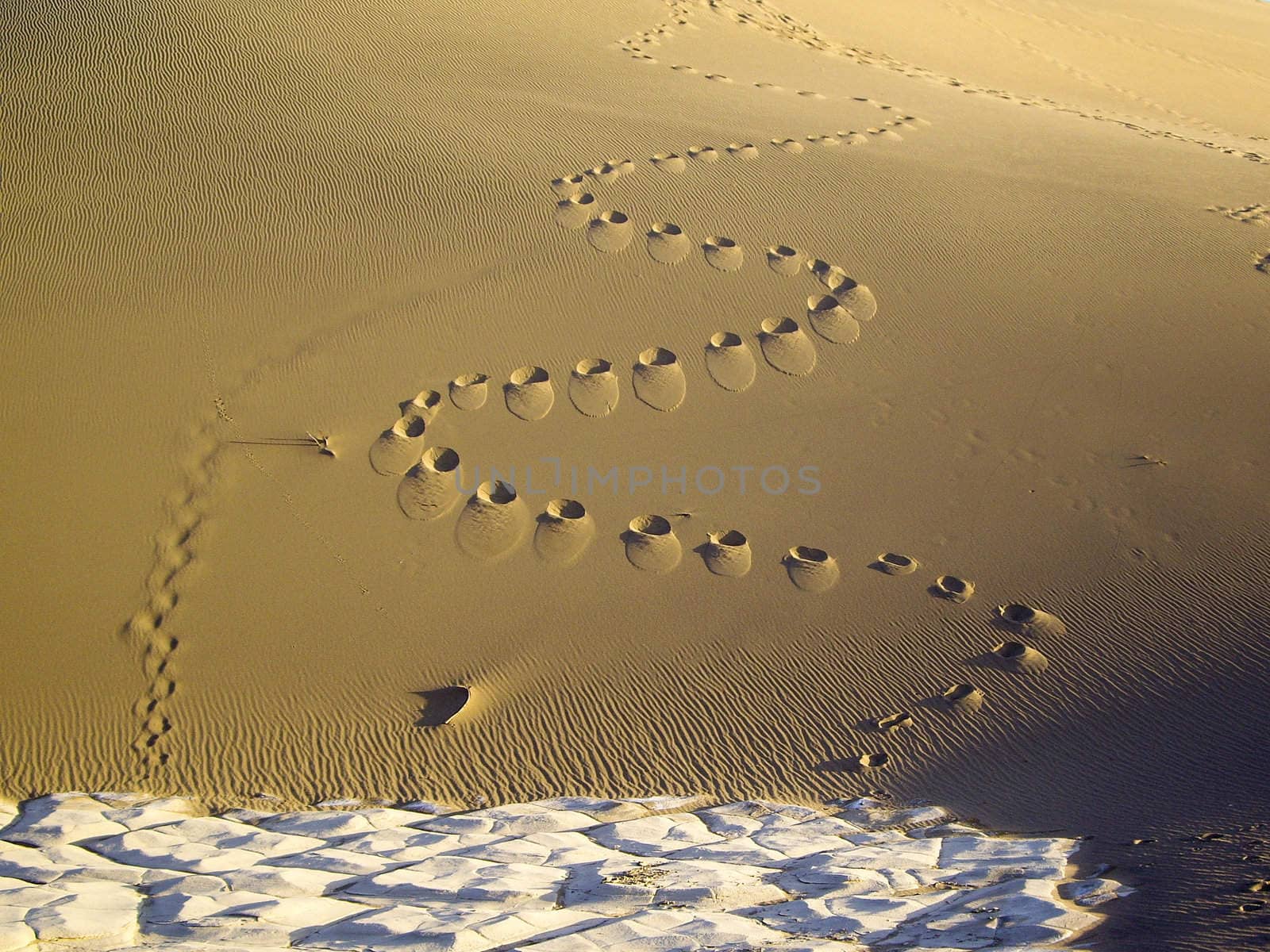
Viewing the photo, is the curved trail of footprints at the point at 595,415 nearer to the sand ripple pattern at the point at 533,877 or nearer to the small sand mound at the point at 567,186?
the small sand mound at the point at 567,186

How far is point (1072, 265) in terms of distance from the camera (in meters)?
9.04

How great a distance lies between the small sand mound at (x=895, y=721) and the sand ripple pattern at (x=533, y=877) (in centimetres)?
60

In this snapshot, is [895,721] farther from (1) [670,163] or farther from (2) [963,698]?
(1) [670,163]

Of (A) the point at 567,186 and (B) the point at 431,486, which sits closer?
(B) the point at 431,486

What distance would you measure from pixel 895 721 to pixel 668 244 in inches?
211

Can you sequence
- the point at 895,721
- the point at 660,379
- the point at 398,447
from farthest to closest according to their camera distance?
the point at 660,379 → the point at 398,447 → the point at 895,721

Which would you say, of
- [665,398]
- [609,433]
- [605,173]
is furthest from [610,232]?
[609,433]

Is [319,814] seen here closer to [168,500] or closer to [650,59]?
[168,500]

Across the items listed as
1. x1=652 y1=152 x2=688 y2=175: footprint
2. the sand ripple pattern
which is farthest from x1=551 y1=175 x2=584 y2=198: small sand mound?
the sand ripple pattern

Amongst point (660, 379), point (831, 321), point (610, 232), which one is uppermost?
point (610, 232)

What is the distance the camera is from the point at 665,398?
792 centimetres

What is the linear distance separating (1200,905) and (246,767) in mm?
5210

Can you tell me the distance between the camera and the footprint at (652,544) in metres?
6.81

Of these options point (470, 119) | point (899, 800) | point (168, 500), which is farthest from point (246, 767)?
point (470, 119)
